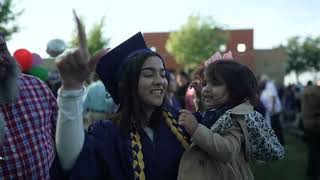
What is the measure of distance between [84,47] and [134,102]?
2.88 ft

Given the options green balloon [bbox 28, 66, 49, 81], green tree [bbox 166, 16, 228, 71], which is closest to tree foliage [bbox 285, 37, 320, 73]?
green tree [bbox 166, 16, 228, 71]

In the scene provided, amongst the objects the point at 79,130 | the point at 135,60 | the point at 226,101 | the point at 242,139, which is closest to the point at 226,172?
the point at 242,139

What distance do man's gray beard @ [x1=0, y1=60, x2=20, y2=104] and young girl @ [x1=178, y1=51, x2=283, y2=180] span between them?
86cm

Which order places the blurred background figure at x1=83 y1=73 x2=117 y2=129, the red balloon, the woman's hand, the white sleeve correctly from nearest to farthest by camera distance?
the woman's hand, the white sleeve, the red balloon, the blurred background figure at x1=83 y1=73 x2=117 y2=129

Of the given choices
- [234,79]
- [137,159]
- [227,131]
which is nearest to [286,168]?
[234,79]

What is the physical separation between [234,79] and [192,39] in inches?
1972

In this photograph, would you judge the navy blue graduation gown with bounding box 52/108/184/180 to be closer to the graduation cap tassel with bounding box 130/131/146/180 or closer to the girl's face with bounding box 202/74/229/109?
the graduation cap tassel with bounding box 130/131/146/180

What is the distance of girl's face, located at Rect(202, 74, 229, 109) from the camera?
9.06 feet

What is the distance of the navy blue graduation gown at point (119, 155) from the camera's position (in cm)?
219

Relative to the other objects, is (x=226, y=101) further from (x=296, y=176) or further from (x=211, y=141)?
(x=296, y=176)

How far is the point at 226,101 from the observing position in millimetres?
2762

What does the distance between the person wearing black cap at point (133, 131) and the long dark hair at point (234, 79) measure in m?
0.36

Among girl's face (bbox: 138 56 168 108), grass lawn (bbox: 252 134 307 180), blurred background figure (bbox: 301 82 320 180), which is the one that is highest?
girl's face (bbox: 138 56 168 108)

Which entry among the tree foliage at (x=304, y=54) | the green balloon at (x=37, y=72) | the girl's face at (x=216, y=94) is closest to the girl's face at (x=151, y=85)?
the girl's face at (x=216, y=94)
